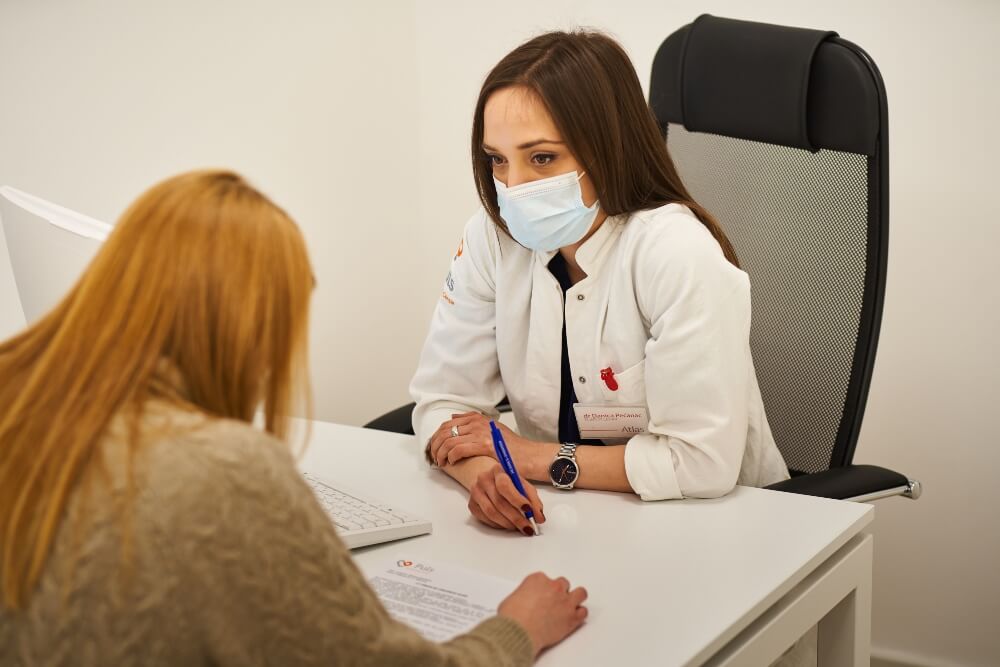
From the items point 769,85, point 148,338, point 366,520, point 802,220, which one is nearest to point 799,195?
point 802,220

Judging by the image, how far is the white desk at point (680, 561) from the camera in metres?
1.01

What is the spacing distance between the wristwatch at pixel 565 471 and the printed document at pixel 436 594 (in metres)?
0.30

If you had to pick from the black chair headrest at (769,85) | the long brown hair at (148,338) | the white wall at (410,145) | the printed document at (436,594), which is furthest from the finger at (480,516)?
the white wall at (410,145)

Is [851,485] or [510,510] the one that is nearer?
[510,510]

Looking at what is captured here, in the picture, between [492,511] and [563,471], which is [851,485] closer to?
[563,471]

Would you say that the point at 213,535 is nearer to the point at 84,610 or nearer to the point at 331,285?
the point at 84,610

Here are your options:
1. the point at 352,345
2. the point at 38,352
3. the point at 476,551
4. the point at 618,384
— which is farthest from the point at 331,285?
the point at 38,352

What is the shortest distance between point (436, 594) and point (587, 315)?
62 cm

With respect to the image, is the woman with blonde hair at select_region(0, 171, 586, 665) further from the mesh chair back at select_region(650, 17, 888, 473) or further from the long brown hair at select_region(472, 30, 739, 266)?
the mesh chair back at select_region(650, 17, 888, 473)

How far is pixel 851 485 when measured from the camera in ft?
4.90

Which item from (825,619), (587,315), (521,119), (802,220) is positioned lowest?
(825,619)

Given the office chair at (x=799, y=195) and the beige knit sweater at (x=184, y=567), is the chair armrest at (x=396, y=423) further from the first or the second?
the beige knit sweater at (x=184, y=567)

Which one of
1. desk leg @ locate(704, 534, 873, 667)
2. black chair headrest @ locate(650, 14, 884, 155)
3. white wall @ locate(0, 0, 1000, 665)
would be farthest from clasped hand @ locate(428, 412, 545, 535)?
white wall @ locate(0, 0, 1000, 665)

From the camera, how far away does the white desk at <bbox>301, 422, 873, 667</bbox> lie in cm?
101
